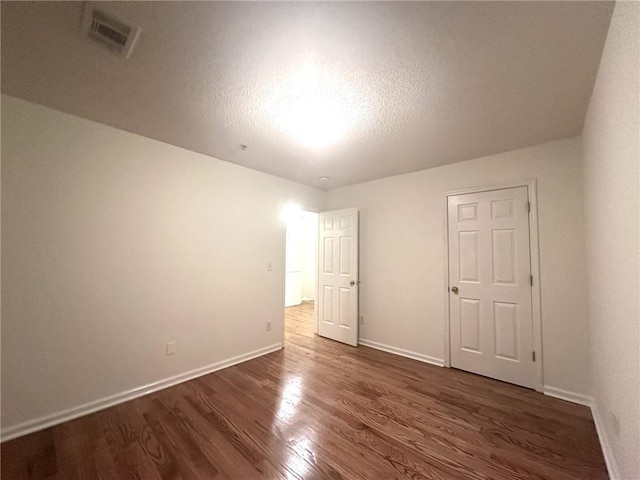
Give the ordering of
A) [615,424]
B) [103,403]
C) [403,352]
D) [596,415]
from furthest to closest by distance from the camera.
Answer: [403,352]
[103,403]
[596,415]
[615,424]

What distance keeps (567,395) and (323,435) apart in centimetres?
225

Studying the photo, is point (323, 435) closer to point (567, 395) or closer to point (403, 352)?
point (403, 352)

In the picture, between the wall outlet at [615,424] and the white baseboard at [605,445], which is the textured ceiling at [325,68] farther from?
the white baseboard at [605,445]

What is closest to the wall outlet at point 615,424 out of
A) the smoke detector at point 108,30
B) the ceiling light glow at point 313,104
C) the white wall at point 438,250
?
the white wall at point 438,250

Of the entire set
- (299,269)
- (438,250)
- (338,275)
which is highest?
(438,250)

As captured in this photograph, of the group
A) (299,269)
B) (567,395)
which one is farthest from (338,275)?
(299,269)

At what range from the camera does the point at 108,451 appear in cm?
152

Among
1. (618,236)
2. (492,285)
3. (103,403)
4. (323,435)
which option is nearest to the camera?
(618,236)

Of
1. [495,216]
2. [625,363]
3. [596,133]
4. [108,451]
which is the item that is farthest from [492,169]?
[108,451]

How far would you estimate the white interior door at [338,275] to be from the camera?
138 inches

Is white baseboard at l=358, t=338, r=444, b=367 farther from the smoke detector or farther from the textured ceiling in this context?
the smoke detector

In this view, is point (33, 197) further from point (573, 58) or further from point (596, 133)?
point (596, 133)

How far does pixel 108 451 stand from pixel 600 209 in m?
3.50

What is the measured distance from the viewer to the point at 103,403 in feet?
6.40
